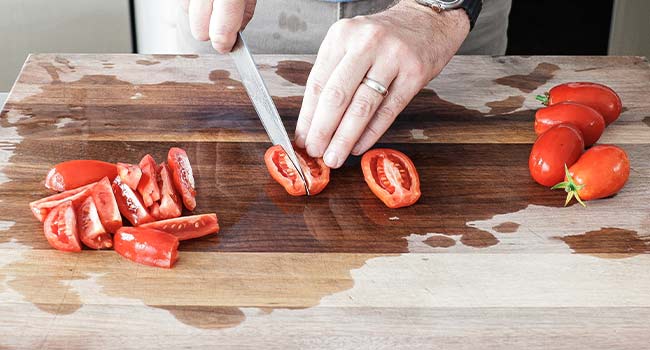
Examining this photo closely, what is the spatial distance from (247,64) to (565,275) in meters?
0.68

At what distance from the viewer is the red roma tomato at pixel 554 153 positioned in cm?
161

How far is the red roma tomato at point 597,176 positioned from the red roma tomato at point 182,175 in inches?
25.5

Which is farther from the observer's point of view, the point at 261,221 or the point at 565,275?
the point at 261,221

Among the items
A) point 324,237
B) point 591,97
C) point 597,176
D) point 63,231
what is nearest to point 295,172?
point 324,237

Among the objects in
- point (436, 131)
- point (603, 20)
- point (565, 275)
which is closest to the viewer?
point (565, 275)

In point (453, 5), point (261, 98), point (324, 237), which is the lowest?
point (324, 237)

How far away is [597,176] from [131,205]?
0.81 metres

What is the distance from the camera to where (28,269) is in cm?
137

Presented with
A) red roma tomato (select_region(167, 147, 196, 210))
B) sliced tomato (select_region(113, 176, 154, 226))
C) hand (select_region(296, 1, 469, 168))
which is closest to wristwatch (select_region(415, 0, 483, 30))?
hand (select_region(296, 1, 469, 168))

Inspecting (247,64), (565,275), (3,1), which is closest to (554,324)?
(565,275)

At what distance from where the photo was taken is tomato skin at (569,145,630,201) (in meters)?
1.56

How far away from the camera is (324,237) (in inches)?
57.7

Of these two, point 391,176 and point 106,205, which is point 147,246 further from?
point 391,176

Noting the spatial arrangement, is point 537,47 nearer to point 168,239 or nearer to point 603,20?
point 603,20
